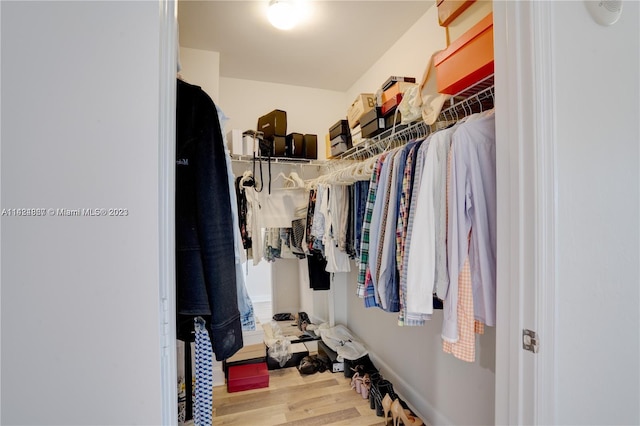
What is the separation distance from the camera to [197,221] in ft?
2.63

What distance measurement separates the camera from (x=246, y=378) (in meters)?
2.16

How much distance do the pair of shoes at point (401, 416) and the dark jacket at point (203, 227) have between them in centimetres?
133

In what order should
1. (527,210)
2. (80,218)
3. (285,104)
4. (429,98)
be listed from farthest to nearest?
(285,104)
(429,98)
(527,210)
(80,218)

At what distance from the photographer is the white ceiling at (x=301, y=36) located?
183cm

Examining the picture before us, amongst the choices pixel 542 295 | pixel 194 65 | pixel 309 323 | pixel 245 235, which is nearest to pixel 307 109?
pixel 194 65

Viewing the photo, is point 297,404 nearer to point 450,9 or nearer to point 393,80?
point 393,80

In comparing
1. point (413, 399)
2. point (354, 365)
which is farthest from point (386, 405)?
point (354, 365)

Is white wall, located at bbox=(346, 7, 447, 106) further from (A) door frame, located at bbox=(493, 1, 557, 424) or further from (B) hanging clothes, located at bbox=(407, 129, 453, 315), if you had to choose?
(A) door frame, located at bbox=(493, 1, 557, 424)

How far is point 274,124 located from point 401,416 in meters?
2.28

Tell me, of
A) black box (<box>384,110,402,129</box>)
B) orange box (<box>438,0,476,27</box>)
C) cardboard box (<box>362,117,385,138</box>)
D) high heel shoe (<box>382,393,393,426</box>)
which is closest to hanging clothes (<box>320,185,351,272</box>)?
cardboard box (<box>362,117,385,138</box>)

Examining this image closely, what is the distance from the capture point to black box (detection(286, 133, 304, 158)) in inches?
102

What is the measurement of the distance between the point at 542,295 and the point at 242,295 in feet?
2.72

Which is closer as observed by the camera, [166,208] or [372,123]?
[166,208]

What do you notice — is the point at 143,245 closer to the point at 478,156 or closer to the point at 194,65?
the point at 478,156
